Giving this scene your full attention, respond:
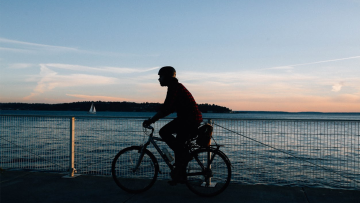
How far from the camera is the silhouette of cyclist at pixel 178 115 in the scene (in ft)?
15.4

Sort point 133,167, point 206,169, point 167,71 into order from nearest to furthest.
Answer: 1. point 167,71
2. point 206,169
3. point 133,167

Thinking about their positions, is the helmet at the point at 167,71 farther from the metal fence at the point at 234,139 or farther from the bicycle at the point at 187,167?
the metal fence at the point at 234,139

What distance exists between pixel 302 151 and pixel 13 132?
5.39m

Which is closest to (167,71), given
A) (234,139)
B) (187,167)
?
(187,167)

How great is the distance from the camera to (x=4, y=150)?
662cm

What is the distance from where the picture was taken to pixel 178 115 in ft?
15.7

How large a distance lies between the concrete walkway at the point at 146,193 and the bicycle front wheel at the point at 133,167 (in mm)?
131

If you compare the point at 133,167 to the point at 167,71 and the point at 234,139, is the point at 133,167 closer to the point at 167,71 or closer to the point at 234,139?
the point at 167,71

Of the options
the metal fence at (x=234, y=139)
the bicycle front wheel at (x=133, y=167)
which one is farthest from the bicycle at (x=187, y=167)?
the metal fence at (x=234, y=139)

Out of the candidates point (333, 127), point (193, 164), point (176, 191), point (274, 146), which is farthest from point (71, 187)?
point (333, 127)

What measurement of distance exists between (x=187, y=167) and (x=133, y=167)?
889 mm

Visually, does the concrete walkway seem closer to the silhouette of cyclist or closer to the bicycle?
the bicycle

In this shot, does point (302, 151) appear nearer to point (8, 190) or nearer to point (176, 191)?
point (176, 191)

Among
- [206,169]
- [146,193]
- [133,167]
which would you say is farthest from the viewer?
[133,167]
